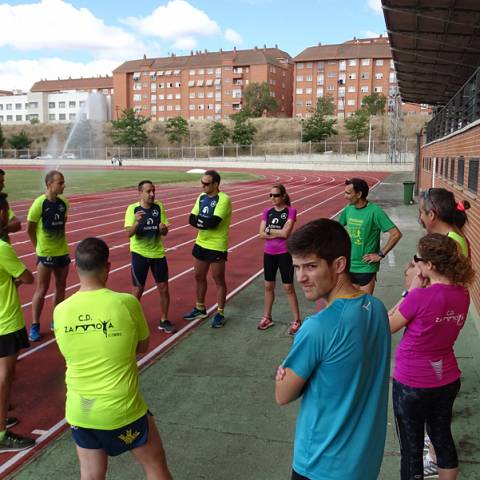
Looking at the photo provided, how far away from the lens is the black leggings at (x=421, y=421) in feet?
9.68

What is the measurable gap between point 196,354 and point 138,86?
114 metres

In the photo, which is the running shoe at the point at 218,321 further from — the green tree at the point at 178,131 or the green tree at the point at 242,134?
the green tree at the point at 178,131

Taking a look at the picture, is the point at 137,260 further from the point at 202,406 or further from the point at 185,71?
the point at 185,71

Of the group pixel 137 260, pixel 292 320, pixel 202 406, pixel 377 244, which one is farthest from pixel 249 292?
pixel 202 406

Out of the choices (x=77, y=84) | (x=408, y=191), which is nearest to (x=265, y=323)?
(x=408, y=191)

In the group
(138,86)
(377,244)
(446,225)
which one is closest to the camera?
(446,225)

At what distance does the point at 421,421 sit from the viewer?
9.83ft

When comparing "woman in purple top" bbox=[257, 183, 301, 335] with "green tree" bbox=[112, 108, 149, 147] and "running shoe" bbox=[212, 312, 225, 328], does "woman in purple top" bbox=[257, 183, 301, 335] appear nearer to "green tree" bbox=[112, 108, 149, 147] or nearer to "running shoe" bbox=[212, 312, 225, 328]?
"running shoe" bbox=[212, 312, 225, 328]

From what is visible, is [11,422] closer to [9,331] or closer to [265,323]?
[9,331]

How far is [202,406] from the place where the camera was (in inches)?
184

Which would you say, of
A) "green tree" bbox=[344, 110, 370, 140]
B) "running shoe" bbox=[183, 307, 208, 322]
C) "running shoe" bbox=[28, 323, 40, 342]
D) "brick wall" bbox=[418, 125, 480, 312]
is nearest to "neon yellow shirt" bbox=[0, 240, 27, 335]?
"running shoe" bbox=[28, 323, 40, 342]

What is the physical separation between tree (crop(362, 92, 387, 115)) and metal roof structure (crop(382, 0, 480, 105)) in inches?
2532

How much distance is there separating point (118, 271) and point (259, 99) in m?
89.9

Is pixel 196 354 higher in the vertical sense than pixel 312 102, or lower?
lower
